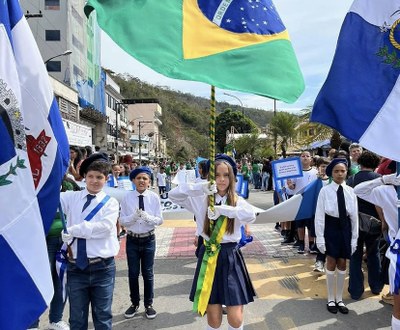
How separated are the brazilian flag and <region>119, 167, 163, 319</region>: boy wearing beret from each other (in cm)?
235

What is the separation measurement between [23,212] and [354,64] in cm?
275

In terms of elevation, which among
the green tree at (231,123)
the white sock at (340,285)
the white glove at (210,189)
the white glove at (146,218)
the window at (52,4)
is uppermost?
the window at (52,4)

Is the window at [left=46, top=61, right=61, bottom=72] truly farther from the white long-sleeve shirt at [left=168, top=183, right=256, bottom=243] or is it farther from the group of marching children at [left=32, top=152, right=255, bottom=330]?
the white long-sleeve shirt at [left=168, top=183, right=256, bottom=243]

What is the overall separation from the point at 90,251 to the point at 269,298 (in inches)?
114

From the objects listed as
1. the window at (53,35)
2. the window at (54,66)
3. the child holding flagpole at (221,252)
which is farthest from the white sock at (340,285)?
the window at (53,35)

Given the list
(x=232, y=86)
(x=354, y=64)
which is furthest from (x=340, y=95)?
(x=232, y=86)

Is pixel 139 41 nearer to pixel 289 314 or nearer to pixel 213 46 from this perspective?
pixel 213 46

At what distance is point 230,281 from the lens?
3406mm

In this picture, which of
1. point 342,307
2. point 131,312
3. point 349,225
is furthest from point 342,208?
point 131,312

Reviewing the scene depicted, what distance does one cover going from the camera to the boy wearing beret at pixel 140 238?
4.71 m

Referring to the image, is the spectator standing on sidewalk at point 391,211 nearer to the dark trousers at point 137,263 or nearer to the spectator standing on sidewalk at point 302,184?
the dark trousers at point 137,263

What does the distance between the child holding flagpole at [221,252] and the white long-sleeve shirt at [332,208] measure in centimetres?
174

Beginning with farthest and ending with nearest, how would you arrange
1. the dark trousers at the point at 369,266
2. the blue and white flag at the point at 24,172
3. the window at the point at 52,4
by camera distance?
1. the window at the point at 52,4
2. the dark trousers at the point at 369,266
3. the blue and white flag at the point at 24,172

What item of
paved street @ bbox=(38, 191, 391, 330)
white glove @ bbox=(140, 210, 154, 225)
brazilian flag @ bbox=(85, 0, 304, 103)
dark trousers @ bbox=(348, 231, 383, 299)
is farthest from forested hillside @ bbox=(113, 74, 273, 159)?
brazilian flag @ bbox=(85, 0, 304, 103)
